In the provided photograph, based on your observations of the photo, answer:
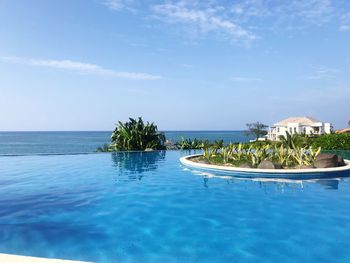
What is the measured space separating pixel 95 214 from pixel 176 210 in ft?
7.11

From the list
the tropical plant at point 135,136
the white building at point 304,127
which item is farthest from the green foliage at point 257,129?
the tropical plant at point 135,136

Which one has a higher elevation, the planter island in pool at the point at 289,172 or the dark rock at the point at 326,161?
the dark rock at the point at 326,161

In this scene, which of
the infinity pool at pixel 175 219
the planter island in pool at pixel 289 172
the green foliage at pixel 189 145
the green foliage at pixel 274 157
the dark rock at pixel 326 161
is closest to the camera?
the infinity pool at pixel 175 219

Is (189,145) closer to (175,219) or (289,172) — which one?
(289,172)

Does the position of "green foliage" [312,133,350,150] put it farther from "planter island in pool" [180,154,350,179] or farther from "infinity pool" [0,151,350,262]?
"infinity pool" [0,151,350,262]

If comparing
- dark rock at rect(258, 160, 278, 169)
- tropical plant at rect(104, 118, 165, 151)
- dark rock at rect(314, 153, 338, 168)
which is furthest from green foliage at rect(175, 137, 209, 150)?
dark rock at rect(314, 153, 338, 168)

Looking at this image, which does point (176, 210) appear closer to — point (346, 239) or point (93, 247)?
point (93, 247)

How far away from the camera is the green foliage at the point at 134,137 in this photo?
26.3 metres

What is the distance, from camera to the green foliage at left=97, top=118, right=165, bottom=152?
26.3 m

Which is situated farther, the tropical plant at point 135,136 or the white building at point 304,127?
the white building at point 304,127

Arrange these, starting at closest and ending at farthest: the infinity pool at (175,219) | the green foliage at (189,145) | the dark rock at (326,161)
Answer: the infinity pool at (175,219) < the dark rock at (326,161) < the green foliage at (189,145)

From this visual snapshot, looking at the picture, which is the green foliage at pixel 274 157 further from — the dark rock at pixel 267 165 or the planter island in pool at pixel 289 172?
the planter island in pool at pixel 289 172

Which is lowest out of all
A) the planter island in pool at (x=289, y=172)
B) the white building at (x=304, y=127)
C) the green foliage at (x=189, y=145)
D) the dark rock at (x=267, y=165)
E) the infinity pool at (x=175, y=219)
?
the infinity pool at (x=175, y=219)

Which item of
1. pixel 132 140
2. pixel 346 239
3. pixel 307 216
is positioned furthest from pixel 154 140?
pixel 346 239
